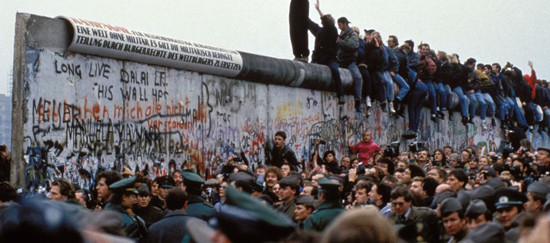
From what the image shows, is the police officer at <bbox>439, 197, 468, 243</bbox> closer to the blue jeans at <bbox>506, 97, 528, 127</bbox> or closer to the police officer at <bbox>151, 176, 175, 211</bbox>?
the police officer at <bbox>151, 176, 175, 211</bbox>

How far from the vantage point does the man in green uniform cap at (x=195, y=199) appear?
9703mm

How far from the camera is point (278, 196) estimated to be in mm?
12172

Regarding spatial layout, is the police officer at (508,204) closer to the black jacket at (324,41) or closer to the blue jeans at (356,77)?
the black jacket at (324,41)

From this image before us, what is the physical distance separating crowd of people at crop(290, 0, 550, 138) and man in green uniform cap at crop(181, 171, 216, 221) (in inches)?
413

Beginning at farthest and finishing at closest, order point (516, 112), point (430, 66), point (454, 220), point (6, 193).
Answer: point (516, 112), point (430, 66), point (6, 193), point (454, 220)

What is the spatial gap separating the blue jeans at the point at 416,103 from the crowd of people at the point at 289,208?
21.8 ft

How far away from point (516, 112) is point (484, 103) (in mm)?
3915

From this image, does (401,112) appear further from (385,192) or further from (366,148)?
(385,192)

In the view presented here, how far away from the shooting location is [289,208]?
36.3 feet

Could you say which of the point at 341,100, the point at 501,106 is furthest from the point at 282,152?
the point at 501,106

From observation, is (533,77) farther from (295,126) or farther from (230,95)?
(230,95)

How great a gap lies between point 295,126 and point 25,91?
26.9 feet

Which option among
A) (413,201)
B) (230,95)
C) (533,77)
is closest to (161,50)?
(230,95)

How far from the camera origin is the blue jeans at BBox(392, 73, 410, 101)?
916 inches
